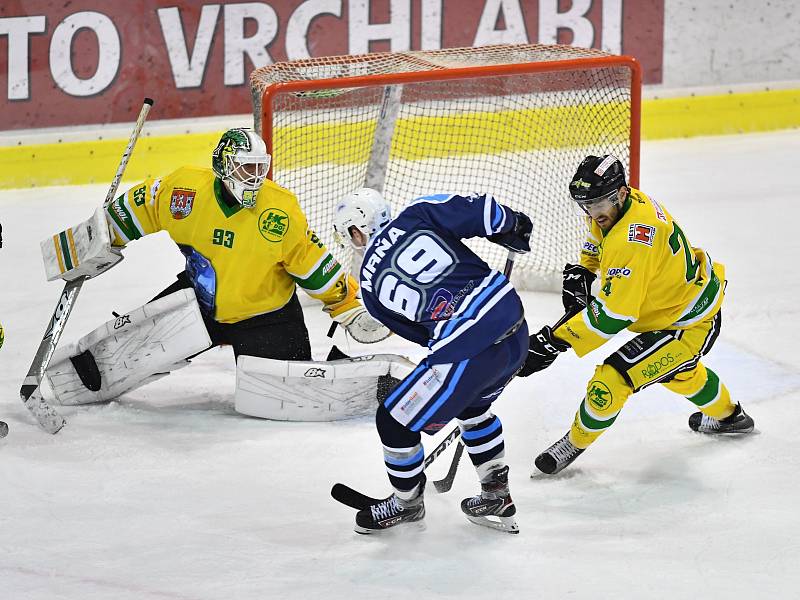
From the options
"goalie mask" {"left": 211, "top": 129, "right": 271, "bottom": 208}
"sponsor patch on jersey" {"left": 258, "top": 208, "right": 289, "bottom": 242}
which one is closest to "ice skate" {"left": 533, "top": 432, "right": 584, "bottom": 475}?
"sponsor patch on jersey" {"left": 258, "top": 208, "right": 289, "bottom": 242}

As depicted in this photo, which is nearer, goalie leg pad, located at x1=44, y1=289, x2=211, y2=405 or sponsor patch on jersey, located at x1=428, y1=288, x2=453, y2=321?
sponsor patch on jersey, located at x1=428, y1=288, x2=453, y2=321

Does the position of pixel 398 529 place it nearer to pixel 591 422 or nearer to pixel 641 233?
pixel 591 422

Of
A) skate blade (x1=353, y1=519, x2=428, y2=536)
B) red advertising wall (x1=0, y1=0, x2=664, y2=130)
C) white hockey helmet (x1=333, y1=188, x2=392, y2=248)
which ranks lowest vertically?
skate blade (x1=353, y1=519, x2=428, y2=536)

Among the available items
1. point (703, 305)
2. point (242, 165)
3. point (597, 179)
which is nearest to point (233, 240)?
point (242, 165)

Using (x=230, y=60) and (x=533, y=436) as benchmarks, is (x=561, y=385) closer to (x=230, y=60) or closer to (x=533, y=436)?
(x=533, y=436)

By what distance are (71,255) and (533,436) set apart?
1.48 meters

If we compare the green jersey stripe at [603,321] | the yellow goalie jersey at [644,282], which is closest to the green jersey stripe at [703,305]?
the yellow goalie jersey at [644,282]

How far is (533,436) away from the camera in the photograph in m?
3.88

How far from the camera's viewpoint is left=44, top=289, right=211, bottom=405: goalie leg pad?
3.90 metres

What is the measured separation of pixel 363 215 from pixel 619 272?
701 millimetres

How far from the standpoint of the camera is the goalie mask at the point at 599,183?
3340 millimetres

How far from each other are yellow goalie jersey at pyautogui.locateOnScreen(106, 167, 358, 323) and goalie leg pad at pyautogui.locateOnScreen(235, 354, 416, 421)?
0.19m

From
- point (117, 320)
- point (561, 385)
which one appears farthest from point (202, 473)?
point (561, 385)

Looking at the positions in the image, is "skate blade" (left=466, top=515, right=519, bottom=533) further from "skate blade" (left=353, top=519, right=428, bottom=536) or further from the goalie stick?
the goalie stick
